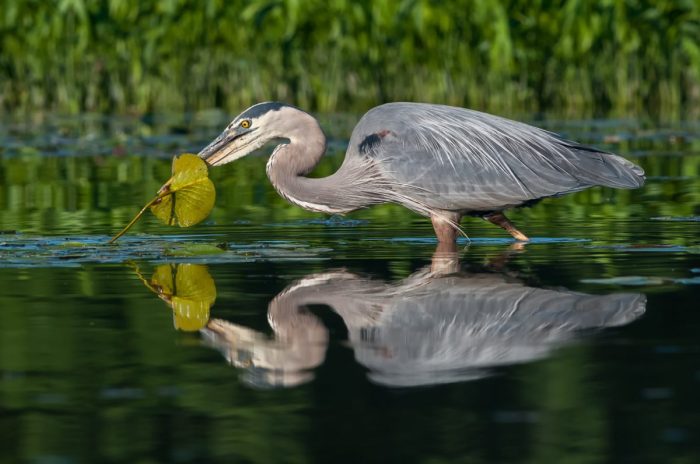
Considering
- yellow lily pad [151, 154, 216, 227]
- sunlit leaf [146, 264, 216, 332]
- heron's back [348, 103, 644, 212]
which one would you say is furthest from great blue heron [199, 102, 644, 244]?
sunlit leaf [146, 264, 216, 332]

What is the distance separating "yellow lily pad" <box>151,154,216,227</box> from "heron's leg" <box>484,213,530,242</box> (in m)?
1.61

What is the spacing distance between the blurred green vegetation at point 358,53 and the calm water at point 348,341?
1064 centimetres

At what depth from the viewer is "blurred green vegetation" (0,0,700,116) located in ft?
65.9

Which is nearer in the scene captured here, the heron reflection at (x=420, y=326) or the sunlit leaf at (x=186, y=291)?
the heron reflection at (x=420, y=326)

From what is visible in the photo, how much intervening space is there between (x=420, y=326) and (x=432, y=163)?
120 inches

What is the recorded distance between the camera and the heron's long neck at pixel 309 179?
27.2 ft

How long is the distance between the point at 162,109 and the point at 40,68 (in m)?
2.65

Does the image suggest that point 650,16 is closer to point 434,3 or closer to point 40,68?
point 434,3

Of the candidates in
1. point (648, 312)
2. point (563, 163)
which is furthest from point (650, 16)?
point (648, 312)

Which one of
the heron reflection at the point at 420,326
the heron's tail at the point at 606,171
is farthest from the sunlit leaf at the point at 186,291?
the heron's tail at the point at 606,171

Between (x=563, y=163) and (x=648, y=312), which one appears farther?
(x=563, y=163)

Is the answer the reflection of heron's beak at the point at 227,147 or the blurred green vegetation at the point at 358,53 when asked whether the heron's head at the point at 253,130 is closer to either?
the reflection of heron's beak at the point at 227,147

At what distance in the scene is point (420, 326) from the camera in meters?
5.16

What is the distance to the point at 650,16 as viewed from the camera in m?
19.8
